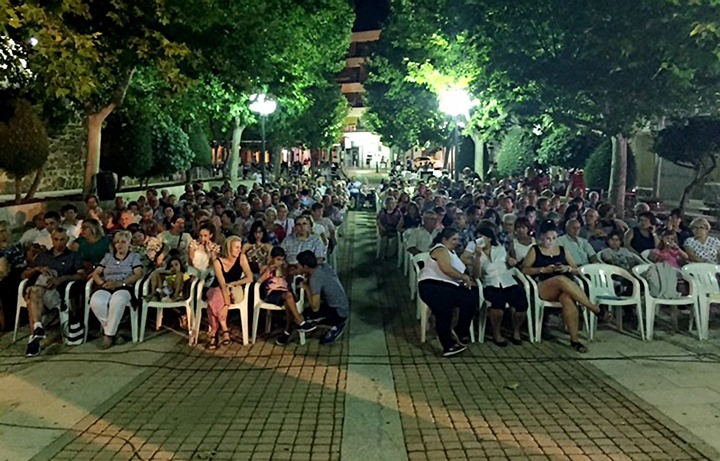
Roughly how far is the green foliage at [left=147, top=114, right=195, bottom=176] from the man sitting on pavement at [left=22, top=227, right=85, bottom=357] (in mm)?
11117

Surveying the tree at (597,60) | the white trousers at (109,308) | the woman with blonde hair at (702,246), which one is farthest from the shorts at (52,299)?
the tree at (597,60)

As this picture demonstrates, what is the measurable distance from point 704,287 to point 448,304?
3146 millimetres

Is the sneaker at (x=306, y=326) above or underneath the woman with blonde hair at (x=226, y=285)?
underneath

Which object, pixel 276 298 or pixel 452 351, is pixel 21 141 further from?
pixel 452 351

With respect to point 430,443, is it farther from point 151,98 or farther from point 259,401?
point 151,98

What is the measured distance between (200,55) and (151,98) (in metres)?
4.11

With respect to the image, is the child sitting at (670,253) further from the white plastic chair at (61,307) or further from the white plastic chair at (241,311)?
the white plastic chair at (61,307)

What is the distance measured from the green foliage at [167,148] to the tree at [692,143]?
41.5 ft

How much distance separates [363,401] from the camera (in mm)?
5676

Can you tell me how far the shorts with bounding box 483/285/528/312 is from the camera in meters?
7.46

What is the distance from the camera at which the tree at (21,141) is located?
12.4 metres

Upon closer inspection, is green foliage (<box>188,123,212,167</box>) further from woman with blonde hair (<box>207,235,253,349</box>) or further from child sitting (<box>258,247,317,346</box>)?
child sitting (<box>258,247,317,346</box>)

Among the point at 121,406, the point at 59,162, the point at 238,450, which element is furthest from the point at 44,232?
the point at 59,162

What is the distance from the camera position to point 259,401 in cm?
567
